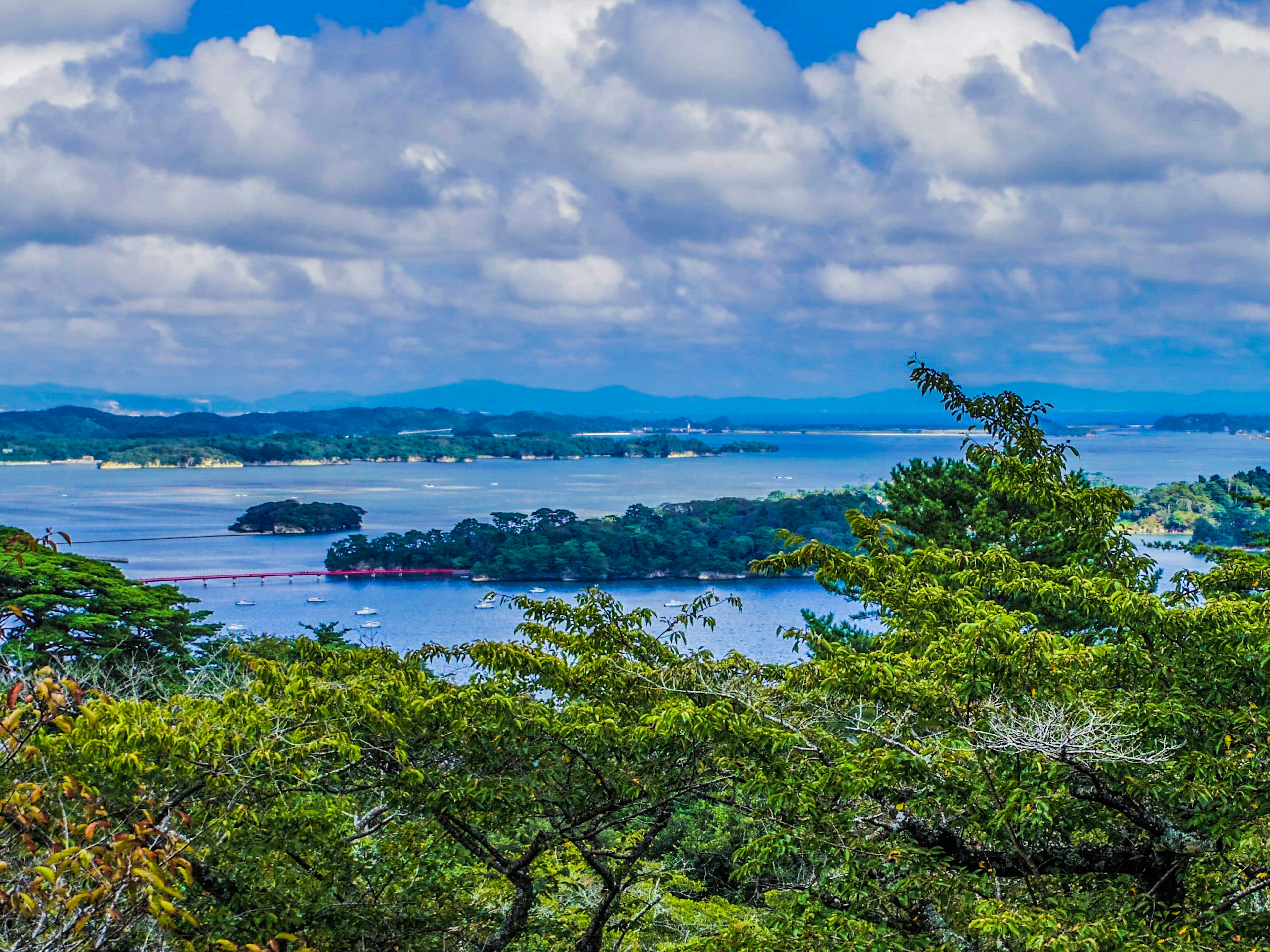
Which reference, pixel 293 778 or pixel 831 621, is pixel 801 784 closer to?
pixel 293 778

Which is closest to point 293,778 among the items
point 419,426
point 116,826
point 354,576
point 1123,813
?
point 116,826

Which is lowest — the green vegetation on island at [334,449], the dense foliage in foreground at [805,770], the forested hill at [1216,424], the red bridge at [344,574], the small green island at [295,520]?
the red bridge at [344,574]

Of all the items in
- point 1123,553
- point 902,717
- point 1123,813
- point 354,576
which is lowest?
point 354,576

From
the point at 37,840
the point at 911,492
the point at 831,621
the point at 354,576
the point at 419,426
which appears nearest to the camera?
the point at 37,840

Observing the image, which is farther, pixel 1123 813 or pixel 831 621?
pixel 831 621

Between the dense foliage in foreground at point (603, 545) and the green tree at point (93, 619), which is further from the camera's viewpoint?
the dense foliage in foreground at point (603, 545)

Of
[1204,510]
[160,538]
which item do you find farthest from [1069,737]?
[160,538]

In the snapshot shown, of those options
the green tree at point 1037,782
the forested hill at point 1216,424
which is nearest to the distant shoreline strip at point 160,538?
the green tree at point 1037,782

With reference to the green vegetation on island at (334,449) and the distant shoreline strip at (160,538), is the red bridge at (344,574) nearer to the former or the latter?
the distant shoreline strip at (160,538)
